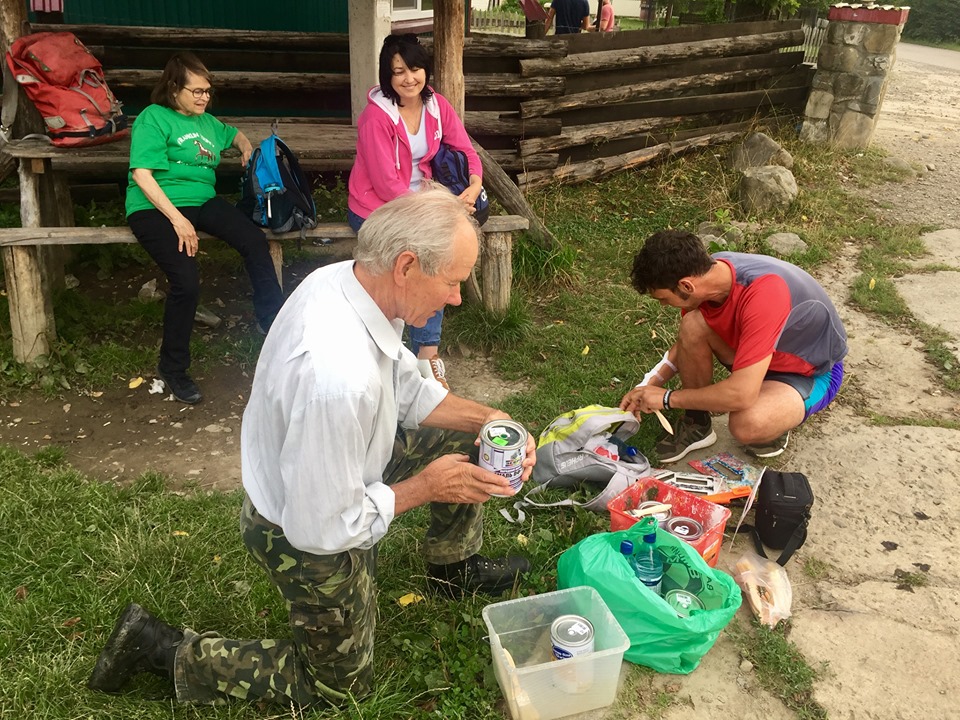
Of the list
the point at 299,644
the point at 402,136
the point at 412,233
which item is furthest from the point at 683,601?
the point at 402,136

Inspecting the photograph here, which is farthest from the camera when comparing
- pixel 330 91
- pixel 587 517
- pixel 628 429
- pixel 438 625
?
pixel 330 91

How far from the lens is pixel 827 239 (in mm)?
6863

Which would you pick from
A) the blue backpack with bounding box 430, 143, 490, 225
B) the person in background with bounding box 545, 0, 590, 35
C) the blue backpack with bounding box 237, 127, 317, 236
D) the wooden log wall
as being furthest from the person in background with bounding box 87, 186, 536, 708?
the person in background with bounding box 545, 0, 590, 35

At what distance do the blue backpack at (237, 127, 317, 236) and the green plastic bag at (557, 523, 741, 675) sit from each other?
283 centimetres

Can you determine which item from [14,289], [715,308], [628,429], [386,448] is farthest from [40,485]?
[715,308]

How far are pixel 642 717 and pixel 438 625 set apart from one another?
0.79 meters

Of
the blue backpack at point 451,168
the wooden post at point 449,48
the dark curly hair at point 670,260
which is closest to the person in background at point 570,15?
the wooden post at point 449,48

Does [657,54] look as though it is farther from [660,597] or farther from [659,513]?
[660,597]

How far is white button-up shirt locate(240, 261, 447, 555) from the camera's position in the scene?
2.12 m

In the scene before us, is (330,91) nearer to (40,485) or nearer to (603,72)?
(603,72)

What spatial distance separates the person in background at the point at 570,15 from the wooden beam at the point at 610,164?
3.03 meters

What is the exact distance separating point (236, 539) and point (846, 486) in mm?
2885

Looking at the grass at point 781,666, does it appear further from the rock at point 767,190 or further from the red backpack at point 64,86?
the rock at point 767,190

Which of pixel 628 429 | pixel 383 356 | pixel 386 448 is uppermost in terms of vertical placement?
pixel 383 356
